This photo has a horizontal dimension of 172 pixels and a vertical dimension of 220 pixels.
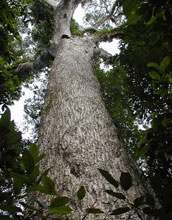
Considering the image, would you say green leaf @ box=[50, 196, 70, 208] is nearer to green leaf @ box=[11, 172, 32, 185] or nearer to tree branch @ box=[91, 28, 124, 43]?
green leaf @ box=[11, 172, 32, 185]

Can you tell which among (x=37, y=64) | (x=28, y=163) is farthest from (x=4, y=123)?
(x=37, y=64)

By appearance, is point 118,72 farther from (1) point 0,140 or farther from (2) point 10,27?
(1) point 0,140

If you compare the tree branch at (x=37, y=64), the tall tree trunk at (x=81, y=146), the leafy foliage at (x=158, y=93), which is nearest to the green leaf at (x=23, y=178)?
the leafy foliage at (x=158, y=93)

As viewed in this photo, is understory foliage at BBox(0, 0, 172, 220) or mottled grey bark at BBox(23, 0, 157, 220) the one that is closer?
understory foliage at BBox(0, 0, 172, 220)

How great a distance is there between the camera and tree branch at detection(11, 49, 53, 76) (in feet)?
22.5

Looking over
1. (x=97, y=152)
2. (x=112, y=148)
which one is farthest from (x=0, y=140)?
(x=112, y=148)

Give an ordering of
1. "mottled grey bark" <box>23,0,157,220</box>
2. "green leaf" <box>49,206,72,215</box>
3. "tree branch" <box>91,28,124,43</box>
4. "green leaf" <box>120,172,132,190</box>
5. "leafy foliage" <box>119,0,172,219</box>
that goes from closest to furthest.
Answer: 1. "green leaf" <box>49,206,72,215</box>
2. "green leaf" <box>120,172,132,190</box>
3. "leafy foliage" <box>119,0,172,219</box>
4. "mottled grey bark" <box>23,0,157,220</box>
5. "tree branch" <box>91,28,124,43</box>

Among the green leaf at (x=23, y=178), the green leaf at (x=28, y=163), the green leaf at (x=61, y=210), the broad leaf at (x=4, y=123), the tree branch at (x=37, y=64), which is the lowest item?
the green leaf at (x=61, y=210)

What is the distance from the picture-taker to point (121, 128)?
5.14 metres

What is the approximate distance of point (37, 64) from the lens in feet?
24.1

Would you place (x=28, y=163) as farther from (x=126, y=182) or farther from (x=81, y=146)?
(x=81, y=146)

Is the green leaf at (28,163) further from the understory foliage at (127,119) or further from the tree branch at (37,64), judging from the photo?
the tree branch at (37,64)

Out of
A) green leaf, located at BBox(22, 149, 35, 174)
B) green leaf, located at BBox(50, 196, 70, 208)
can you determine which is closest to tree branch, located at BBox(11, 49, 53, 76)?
green leaf, located at BBox(22, 149, 35, 174)

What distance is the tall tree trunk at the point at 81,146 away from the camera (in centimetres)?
146
